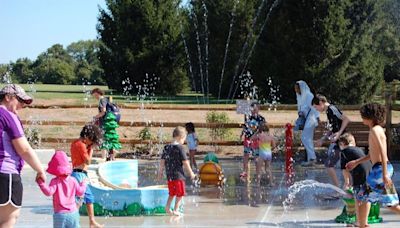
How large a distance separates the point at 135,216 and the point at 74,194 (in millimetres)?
2455

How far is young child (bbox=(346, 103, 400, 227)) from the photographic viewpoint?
6918 mm

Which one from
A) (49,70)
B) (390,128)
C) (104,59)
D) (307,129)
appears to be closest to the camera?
(307,129)

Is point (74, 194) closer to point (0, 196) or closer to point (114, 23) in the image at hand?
point (0, 196)

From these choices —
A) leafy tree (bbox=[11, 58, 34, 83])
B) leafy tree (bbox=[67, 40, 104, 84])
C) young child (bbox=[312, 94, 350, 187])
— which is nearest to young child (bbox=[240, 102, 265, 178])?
young child (bbox=[312, 94, 350, 187])

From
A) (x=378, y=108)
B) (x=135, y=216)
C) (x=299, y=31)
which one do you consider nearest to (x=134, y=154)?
(x=135, y=216)

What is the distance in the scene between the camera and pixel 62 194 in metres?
6.18

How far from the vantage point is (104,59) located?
4738cm

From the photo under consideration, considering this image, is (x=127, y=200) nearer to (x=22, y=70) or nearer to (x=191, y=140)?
(x=191, y=140)

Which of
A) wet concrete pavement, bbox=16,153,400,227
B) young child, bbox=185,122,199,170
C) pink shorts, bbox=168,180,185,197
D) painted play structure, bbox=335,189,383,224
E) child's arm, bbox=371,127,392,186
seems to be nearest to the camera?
child's arm, bbox=371,127,392,186

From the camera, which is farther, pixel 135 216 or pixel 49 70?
pixel 49 70

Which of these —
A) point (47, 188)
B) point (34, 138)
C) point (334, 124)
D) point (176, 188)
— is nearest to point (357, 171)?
point (176, 188)

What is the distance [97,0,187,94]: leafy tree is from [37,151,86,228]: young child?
132ft

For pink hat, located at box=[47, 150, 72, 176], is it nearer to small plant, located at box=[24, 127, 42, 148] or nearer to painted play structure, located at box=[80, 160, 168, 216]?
painted play structure, located at box=[80, 160, 168, 216]

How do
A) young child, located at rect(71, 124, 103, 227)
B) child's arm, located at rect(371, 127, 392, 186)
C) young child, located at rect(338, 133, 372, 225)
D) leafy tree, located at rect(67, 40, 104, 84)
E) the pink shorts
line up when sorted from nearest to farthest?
child's arm, located at rect(371, 127, 392, 186) → young child, located at rect(338, 133, 372, 225) → young child, located at rect(71, 124, 103, 227) → the pink shorts → leafy tree, located at rect(67, 40, 104, 84)
